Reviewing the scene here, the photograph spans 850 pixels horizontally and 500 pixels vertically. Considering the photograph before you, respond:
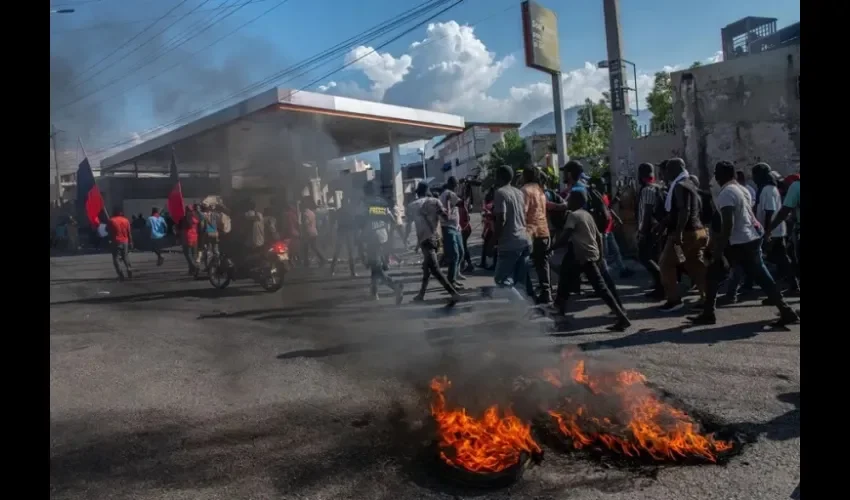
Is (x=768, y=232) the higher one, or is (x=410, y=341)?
(x=768, y=232)

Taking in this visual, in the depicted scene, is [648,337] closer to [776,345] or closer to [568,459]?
[776,345]

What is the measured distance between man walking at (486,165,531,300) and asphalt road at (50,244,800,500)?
442 millimetres

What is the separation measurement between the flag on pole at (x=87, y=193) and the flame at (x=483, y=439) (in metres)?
5.28

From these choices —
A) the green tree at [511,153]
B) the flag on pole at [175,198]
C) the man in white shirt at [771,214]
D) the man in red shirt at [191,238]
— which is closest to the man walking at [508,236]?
the man in white shirt at [771,214]

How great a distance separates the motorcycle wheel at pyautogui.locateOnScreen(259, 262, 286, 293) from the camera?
968cm

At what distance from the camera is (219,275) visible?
10.6 metres

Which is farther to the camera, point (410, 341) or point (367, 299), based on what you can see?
point (367, 299)

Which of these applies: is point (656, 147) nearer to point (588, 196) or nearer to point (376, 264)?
point (588, 196)

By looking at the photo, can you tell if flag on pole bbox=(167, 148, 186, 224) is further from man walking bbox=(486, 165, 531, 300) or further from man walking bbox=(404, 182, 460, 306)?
man walking bbox=(486, 165, 531, 300)
